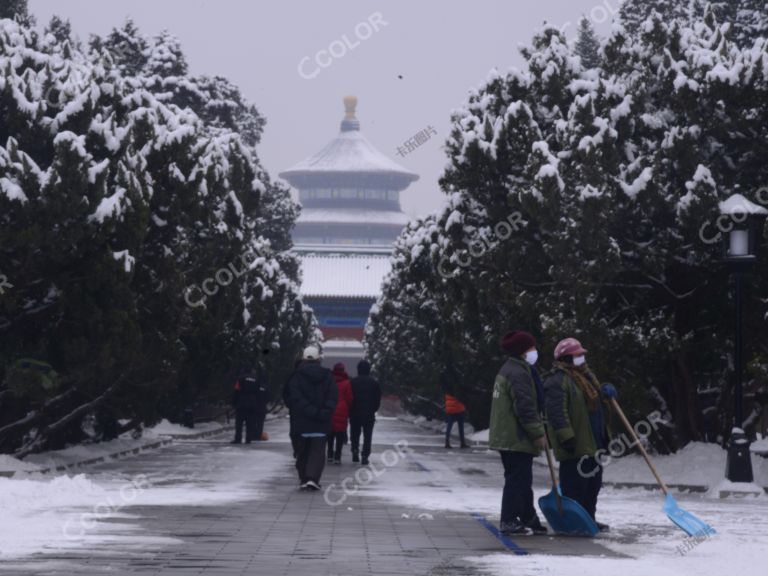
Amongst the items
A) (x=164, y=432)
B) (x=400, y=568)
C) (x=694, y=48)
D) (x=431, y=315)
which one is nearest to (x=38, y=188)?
(x=694, y=48)

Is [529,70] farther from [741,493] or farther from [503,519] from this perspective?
[503,519]

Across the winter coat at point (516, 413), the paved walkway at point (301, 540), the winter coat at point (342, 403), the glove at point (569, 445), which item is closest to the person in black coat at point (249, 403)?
the winter coat at point (342, 403)

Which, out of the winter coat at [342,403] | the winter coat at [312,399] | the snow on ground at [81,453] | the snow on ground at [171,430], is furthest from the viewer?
the snow on ground at [171,430]

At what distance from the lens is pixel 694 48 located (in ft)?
75.0

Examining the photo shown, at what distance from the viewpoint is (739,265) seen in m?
20.1

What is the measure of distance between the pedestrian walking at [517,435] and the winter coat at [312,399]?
5.86 m

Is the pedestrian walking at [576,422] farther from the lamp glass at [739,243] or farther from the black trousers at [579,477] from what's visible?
the lamp glass at [739,243]

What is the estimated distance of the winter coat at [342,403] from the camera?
2617 cm

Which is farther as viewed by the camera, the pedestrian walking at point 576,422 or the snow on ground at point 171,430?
the snow on ground at point 171,430

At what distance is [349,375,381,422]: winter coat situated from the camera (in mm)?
26812

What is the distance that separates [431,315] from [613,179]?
71.1ft

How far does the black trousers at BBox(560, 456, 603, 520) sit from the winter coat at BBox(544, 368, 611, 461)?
0.37 feet

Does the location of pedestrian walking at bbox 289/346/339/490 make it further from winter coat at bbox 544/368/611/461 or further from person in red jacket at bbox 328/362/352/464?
person in red jacket at bbox 328/362/352/464

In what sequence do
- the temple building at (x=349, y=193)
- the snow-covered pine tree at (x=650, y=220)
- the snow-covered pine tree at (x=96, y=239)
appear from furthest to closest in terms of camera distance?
the temple building at (x=349, y=193)
the snow-covered pine tree at (x=650, y=220)
the snow-covered pine tree at (x=96, y=239)
